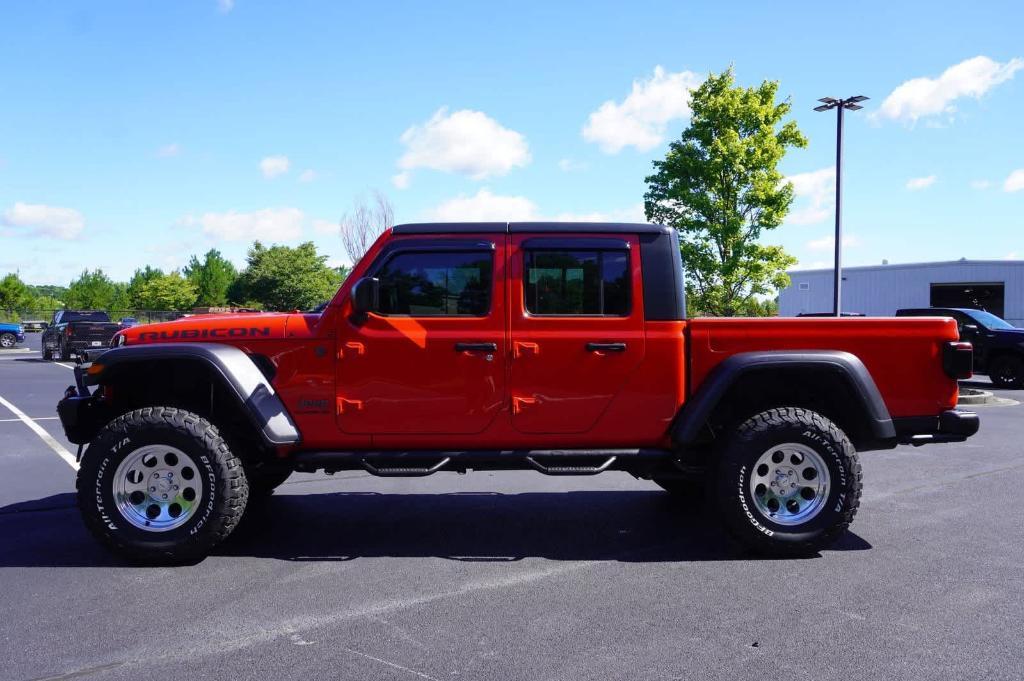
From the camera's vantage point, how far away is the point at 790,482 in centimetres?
500

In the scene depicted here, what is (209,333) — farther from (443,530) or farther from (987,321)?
(987,321)

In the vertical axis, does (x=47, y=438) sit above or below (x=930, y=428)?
below

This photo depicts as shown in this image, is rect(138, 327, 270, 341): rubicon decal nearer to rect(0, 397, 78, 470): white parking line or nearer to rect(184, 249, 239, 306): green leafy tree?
rect(0, 397, 78, 470): white parking line

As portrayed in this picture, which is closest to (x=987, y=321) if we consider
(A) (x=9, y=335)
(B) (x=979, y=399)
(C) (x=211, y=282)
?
(B) (x=979, y=399)

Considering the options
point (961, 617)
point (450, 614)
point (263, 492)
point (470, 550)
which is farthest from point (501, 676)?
point (263, 492)

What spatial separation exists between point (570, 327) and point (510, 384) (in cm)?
52

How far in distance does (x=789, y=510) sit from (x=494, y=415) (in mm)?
1942

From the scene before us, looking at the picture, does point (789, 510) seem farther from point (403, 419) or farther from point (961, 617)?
point (403, 419)

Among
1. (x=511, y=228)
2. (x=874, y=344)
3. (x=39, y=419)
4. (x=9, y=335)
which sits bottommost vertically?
(x=39, y=419)

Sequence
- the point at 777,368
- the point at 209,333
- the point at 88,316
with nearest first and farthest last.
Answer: the point at 777,368 → the point at 209,333 → the point at 88,316

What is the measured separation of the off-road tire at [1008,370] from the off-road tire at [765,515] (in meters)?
14.7

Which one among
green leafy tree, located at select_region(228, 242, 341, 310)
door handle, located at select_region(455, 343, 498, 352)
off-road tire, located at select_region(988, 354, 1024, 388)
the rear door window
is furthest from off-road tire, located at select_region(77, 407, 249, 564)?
green leafy tree, located at select_region(228, 242, 341, 310)

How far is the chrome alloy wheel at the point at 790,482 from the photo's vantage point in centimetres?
495

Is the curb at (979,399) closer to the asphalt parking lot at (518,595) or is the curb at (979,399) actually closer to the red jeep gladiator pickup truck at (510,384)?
the asphalt parking lot at (518,595)
